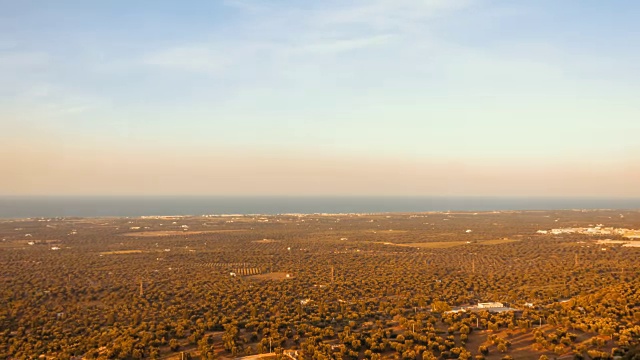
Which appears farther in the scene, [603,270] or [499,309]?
[603,270]

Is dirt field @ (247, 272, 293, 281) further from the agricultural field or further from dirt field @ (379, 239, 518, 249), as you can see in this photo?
dirt field @ (379, 239, 518, 249)

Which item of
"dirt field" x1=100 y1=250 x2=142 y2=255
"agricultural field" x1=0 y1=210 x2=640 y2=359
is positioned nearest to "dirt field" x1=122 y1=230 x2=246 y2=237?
"agricultural field" x1=0 y1=210 x2=640 y2=359

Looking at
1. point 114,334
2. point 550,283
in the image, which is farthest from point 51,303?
point 550,283

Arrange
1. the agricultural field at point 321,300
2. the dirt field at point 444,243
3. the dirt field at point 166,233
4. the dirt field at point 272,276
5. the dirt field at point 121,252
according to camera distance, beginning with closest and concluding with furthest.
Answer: the agricultural field at point 321,300
the dirt field at point 272,276
the dirt field at point 121,252
the dirt field at point 444,243
the dirt field at point 166,233

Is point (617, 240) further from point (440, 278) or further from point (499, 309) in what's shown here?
point (499, 309)

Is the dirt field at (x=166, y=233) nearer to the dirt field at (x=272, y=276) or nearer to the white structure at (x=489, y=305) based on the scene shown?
the dirt field at (x=272, y=276)

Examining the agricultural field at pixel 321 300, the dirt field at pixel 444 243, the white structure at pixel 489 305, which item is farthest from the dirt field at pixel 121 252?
the white structure at pixel 489 305

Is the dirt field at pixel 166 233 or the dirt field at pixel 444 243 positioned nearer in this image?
the dirt field at pixel 444 243

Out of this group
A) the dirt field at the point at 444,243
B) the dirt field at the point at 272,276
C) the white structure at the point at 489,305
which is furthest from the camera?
the dirt field at the point at 444,243

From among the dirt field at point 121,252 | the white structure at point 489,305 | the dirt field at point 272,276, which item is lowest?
the dirt field at point 272,276
